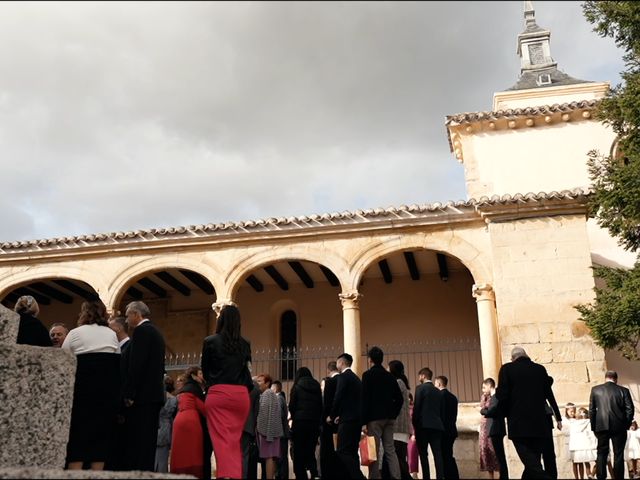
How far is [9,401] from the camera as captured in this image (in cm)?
262

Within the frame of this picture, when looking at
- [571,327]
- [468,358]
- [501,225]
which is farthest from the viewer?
[468,358]

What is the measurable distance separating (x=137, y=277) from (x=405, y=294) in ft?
21.7

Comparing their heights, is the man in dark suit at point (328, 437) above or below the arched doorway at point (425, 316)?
below

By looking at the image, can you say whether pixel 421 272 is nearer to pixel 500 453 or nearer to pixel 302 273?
pixel 302 273

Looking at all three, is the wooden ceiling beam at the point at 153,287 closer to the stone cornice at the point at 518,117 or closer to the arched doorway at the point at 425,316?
the arched doorway at the point at 425,316

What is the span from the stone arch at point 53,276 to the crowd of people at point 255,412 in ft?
22.4

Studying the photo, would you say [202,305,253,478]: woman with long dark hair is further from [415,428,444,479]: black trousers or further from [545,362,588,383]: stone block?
[545,362,588,383]: stone block

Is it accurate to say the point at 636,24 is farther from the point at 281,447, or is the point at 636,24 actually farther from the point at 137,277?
the point at 137,277

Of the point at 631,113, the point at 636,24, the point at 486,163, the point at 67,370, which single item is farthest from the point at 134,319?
the point at 486,163

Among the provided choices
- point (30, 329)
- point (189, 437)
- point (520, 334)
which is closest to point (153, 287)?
point (520, 334)

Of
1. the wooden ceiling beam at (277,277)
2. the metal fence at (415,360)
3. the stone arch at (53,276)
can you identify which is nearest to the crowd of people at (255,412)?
the metal fence at (415,360)

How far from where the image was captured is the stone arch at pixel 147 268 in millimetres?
13500

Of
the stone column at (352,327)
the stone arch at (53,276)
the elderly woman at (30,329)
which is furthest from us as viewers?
the stone arch at (53,276)

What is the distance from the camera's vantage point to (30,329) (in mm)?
4844
